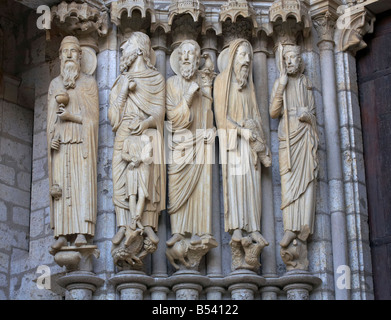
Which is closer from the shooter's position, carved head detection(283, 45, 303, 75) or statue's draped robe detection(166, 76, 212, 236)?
statue's draped robe detection(166, 76, 212, 236)

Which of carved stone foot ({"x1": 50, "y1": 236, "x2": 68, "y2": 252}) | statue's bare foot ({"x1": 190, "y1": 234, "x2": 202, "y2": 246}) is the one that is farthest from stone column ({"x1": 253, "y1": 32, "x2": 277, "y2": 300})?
carved stone foot ({"x1": 50, "y1": 236, "x2": 68, "y2": 252})

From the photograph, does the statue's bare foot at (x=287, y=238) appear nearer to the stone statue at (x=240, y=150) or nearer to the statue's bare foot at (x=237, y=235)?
the stone statue at (x=240, y=150)

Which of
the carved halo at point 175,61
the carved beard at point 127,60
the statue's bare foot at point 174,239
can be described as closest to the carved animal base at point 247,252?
the statue's bare foot at point 174,239

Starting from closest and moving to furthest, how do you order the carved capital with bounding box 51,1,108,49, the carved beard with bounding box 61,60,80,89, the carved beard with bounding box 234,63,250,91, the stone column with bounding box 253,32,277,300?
the stone column with bounding box 253,32,277,300, the carved beard with bounding box 61,60,80,89, the carved beard with bounding box 234,63,250,91, the carved capital with bounding box 51,1,108,49

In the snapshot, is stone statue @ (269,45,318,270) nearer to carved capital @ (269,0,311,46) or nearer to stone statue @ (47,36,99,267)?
carved capital @ (269,0,311,46)

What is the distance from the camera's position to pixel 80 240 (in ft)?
26.9

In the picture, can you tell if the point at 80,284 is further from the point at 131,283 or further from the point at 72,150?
the point at 72,150

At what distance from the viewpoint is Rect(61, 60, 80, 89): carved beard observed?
28.3 feet
